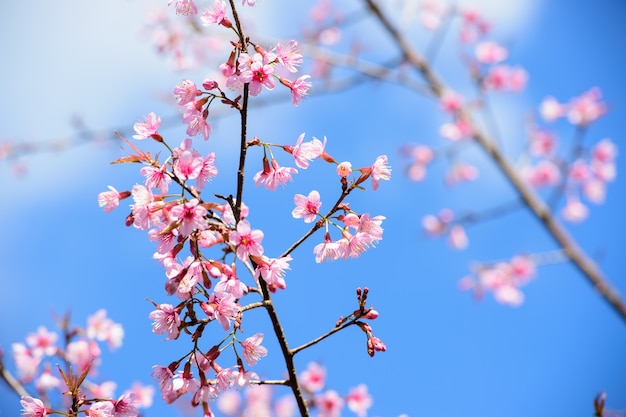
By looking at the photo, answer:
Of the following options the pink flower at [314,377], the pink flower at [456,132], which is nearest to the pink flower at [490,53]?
the pink flower at [456,132]

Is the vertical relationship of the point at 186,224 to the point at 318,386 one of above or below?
below

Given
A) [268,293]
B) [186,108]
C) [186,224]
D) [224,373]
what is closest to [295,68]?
[186,108]

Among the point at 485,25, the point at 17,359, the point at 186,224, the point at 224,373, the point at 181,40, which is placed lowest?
the point at 224,373

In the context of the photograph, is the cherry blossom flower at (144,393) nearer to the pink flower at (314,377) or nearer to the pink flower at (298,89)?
the pink flower at (314,377)

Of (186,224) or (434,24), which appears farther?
(434,24)

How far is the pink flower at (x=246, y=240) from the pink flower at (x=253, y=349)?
0.37 metres

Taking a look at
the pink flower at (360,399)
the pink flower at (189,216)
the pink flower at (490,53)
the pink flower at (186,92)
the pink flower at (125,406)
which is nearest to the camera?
the pink flower at (189,216)

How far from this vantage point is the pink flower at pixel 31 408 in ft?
5.44

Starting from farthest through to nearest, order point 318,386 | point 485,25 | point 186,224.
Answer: point 485,25
point 318,386
point 186,224

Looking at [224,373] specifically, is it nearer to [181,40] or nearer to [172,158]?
[172,158]

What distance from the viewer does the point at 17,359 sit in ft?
11.9

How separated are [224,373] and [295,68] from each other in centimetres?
Answer: 114

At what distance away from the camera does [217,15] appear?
1.68m

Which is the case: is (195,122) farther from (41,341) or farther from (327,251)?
(41,341)
